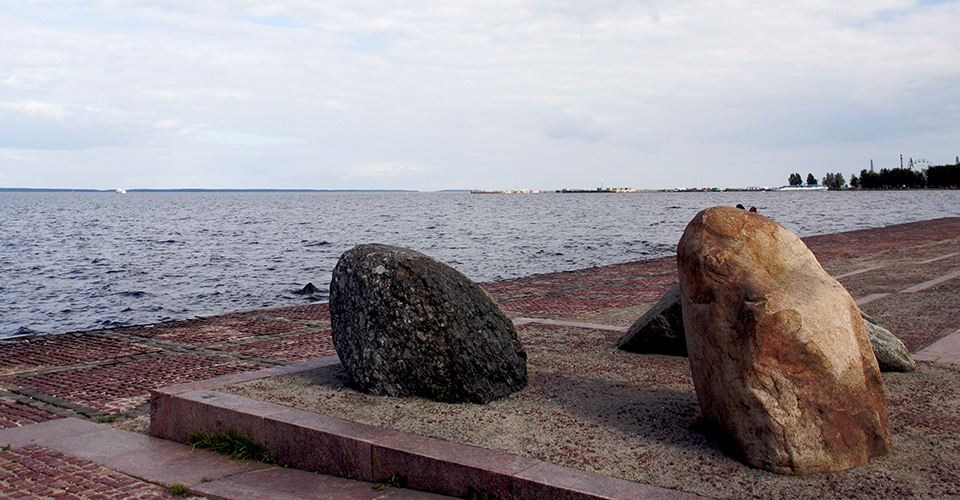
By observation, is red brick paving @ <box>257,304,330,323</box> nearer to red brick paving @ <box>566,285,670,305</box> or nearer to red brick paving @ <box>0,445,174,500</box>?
red brick paving @ <box>566,285,670,305</box>

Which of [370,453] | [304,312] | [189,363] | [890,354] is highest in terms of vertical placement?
[890,354]

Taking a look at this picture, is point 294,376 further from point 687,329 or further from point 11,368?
point 11,368

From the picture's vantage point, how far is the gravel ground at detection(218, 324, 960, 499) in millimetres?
4672

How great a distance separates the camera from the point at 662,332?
8.48m

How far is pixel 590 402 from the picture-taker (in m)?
6.47

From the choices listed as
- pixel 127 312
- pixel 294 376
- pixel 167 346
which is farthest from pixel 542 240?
pixel 294 376

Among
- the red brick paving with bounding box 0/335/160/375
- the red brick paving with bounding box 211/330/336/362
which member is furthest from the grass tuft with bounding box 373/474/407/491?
the red brick paving with bounding box 0/335/160/375

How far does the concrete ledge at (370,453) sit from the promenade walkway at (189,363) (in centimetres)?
13

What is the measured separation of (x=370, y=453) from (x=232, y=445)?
143 centimetres

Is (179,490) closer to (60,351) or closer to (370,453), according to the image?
(370,453)

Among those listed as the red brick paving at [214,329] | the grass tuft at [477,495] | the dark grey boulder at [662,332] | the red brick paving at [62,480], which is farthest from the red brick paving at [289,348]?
the grass tuft at [477,495]

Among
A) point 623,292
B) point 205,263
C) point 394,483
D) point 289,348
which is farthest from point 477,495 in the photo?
point 205,263

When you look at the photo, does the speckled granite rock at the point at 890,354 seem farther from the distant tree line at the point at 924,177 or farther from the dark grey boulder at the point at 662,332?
the distant tree line at the point at 924,177

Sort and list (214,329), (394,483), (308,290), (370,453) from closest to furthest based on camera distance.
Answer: (394,483), (370,453), (214,329), (308,290)
